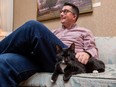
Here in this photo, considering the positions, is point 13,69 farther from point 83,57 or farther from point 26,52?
point 83,57

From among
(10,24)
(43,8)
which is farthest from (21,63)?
(10,24)

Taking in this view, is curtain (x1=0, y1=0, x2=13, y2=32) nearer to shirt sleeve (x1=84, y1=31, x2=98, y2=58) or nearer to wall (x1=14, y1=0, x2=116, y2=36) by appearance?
wall (x1=14, y1=0, x2=116, y2=36)

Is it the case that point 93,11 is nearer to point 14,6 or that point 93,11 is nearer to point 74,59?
point 74,59

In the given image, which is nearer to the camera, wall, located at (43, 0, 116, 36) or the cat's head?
the cat's head

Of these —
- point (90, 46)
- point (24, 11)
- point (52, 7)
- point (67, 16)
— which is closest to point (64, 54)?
point (90, 46)

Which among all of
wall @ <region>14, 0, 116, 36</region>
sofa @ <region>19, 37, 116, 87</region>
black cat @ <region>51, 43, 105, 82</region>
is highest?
wall @ <region>14, 0, 116, 36</region>

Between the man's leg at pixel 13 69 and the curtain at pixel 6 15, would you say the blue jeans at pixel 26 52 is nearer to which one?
the man's leg at pixel 13 69

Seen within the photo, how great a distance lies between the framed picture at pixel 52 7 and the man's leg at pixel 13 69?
1069 mm

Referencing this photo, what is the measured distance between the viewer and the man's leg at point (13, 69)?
117cm

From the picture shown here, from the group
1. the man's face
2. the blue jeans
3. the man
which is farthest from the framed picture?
the blue jeans

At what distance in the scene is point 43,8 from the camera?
Result: 2.72 meters

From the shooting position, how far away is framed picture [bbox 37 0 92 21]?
7.14ft

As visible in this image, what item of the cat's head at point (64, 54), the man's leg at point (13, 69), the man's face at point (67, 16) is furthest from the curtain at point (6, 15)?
the cat's head at point (64, 54)

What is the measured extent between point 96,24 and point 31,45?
103 centimetres
